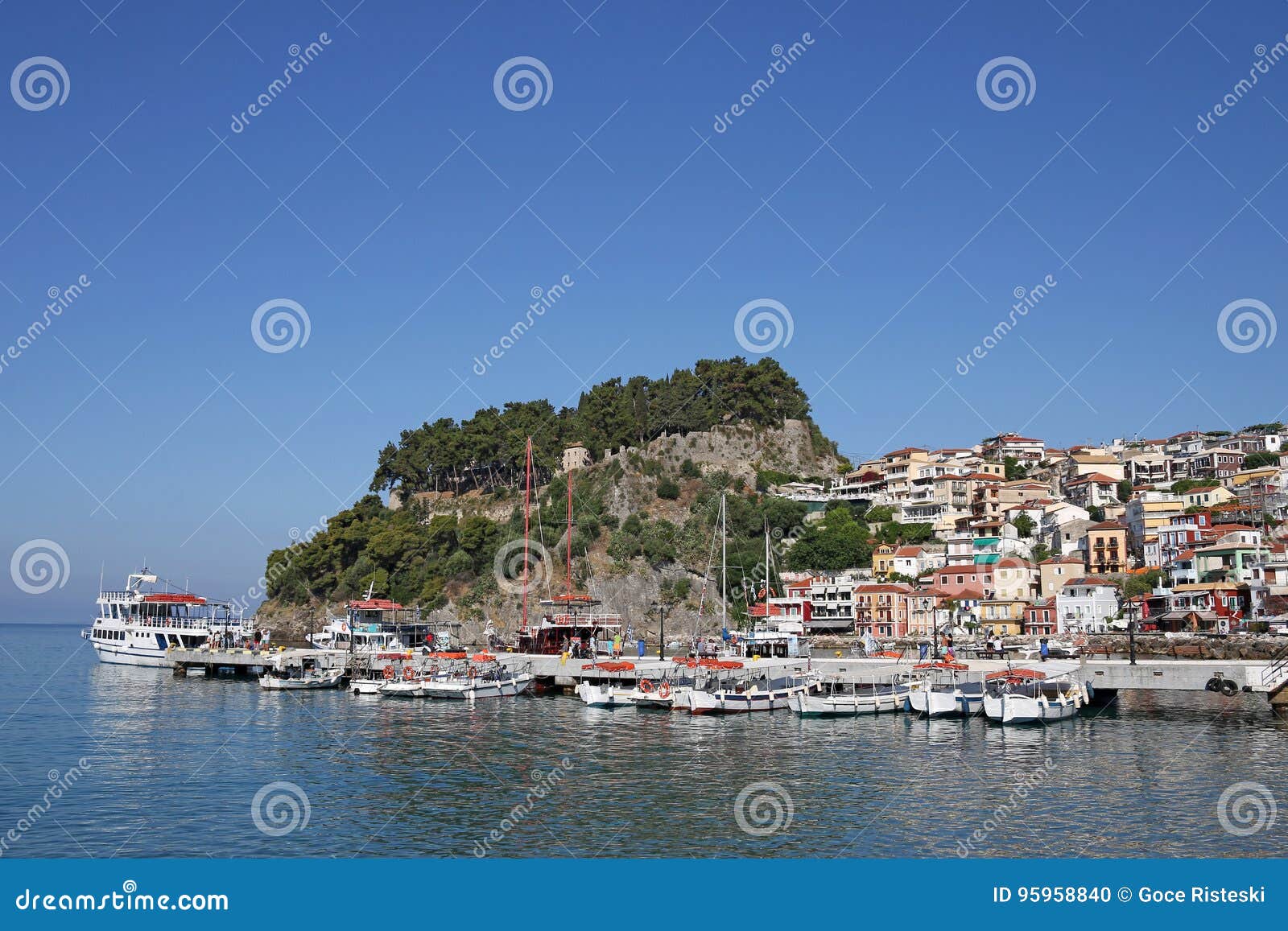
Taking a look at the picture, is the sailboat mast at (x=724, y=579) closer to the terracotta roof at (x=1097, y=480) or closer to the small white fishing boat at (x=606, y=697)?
the small white fishing boat at (x=606, y=697)

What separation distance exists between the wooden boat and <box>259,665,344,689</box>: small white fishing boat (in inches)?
1190

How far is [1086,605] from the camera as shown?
7675 cm

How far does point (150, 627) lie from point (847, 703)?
61031 mm

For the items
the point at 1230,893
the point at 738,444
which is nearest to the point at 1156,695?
the point at 1230,893

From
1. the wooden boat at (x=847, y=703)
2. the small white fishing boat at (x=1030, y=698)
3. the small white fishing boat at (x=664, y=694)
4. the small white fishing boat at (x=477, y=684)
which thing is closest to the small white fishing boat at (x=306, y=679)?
the small white fishing boat at (x=477, y=684)

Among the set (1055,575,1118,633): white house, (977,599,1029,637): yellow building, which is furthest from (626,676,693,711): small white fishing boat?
(1055,575,1118,633): white house

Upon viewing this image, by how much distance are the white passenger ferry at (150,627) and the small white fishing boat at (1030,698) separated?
195 feet

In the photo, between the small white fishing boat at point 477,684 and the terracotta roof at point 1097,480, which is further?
the terracotta roof at point 1097,480

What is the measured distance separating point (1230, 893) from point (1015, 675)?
36.5 meters

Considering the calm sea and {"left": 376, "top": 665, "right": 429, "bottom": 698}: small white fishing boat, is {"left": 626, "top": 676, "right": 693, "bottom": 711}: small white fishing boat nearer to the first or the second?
the calm sea

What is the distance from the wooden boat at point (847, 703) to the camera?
44.6 metres

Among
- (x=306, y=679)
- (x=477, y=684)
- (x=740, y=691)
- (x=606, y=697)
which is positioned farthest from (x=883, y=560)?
(x=306, y=679)

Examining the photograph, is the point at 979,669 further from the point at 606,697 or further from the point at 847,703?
the point at 606,697

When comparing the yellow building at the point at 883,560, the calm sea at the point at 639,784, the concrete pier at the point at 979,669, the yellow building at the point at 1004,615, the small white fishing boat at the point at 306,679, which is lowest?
the calm sea at the point at 639,784
